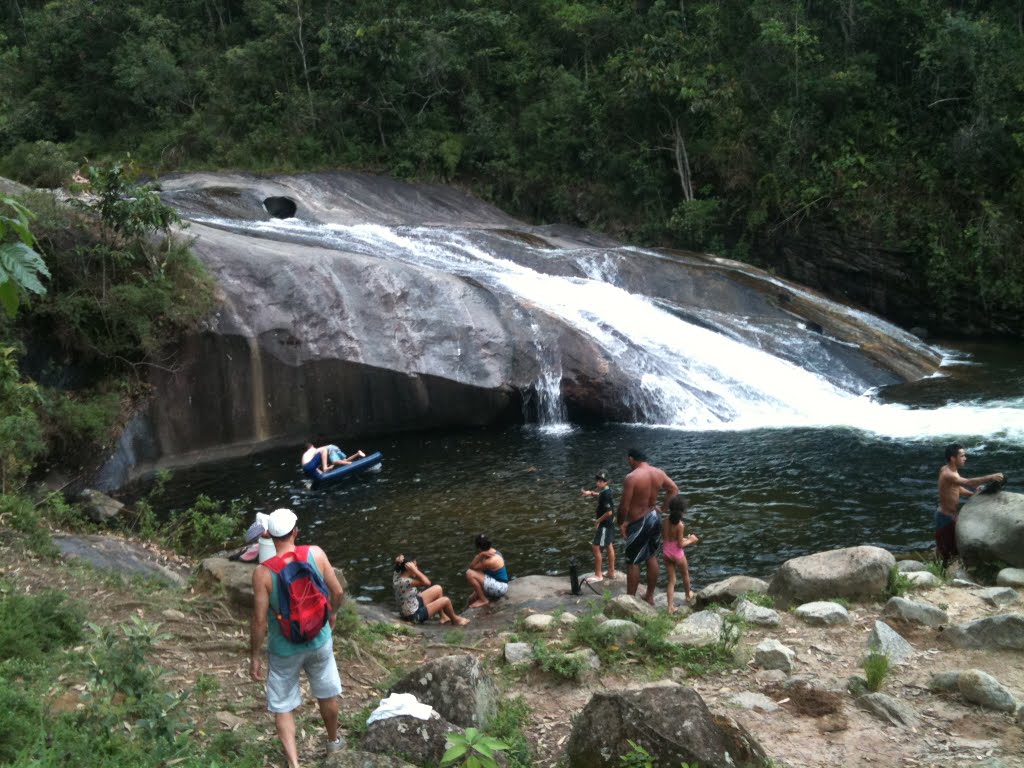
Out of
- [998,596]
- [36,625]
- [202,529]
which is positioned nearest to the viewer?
[36,625]

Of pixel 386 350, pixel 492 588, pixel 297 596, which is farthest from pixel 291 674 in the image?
pixel 386 350

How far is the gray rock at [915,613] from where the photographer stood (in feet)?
25.1

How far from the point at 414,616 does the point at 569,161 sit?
23377mm

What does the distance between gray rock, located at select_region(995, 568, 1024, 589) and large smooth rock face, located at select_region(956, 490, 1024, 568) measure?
0.93ft

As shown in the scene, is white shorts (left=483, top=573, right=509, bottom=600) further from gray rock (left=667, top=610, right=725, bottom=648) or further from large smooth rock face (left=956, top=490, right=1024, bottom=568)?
large smooth rock face (left=956, top=490, right=1024, bottom=568)

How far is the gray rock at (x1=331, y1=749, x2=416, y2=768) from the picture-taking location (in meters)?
4.68

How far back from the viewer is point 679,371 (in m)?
18.9

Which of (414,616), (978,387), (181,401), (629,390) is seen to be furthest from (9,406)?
(978,387)

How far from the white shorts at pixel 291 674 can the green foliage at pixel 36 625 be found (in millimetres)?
1687

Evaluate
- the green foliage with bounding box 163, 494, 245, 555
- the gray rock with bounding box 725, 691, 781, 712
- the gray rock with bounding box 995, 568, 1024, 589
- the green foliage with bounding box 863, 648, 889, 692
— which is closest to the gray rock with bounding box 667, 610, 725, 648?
the gray rock with bounding box 725, 691, 781, 712

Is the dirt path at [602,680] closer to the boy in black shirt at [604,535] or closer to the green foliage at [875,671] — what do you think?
the green foliage at [875,671]

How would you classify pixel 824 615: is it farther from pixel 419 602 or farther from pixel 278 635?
pixel 278 635

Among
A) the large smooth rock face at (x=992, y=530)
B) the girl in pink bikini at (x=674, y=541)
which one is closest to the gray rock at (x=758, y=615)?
the girl in pink bikini at (x=674, y=541)

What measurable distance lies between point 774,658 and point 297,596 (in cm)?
361
